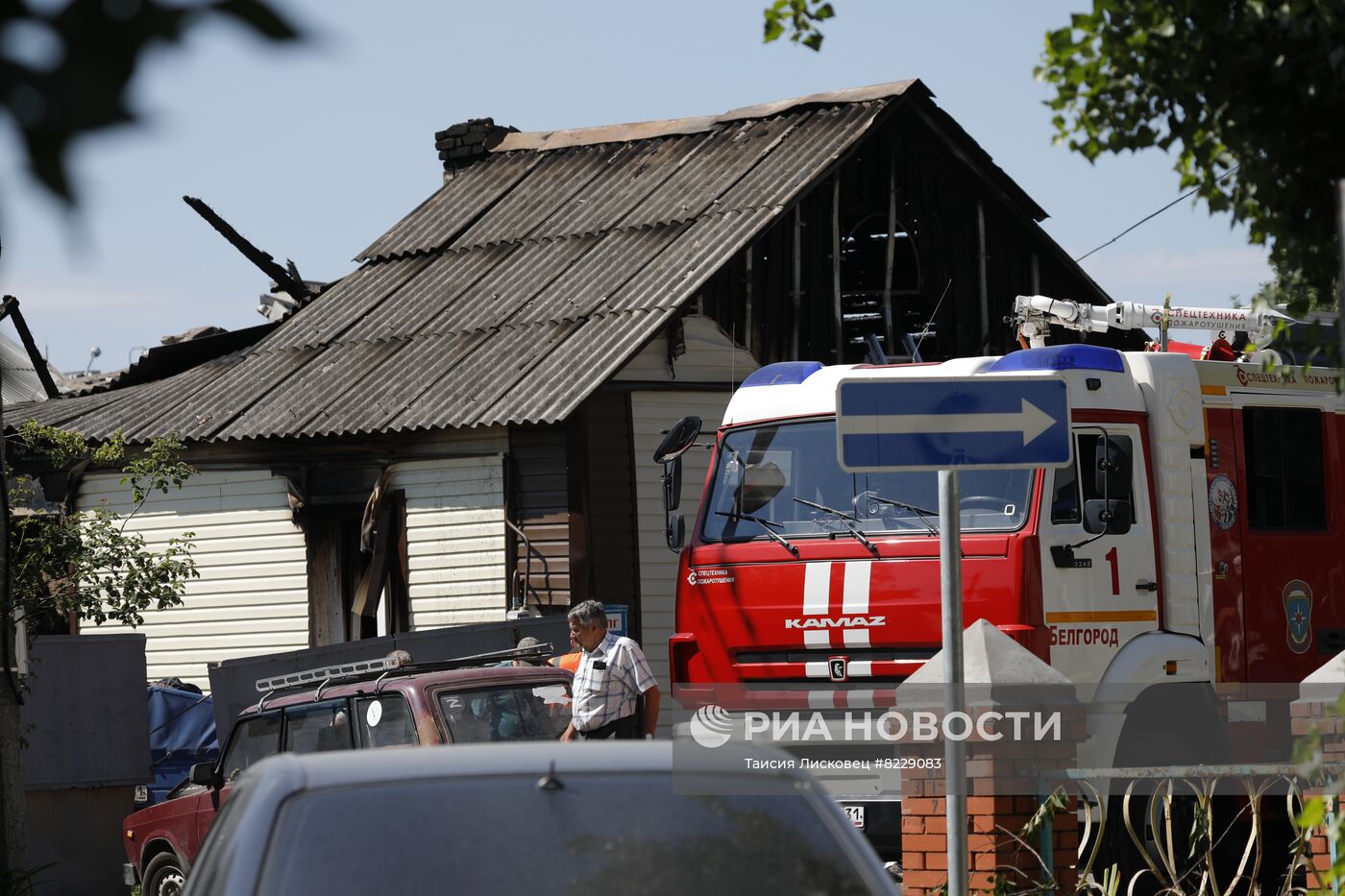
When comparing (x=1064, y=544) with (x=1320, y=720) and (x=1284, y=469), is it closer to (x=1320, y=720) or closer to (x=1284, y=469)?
(x=1284, y=469)

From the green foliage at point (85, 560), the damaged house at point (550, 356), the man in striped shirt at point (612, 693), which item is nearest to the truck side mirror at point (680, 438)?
the man in striped shirt at point (612, 693)

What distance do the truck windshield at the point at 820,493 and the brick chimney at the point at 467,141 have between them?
1439 centimetres

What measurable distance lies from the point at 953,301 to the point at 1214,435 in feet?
34.2

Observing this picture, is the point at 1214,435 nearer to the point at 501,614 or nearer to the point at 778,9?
the point at 778,9

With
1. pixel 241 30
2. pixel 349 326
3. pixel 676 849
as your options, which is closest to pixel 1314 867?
pixel 676 849

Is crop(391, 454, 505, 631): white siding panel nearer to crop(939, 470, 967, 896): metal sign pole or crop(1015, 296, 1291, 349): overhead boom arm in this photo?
crop(1015, 296, 1291, 349): overhead boom arm

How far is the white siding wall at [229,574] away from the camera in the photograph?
19484 mm

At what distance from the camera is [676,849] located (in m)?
3.76

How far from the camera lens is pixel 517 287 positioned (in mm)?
20312

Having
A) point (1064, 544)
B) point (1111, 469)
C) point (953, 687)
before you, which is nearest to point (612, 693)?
point (1064, 544)

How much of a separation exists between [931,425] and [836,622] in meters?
4.15

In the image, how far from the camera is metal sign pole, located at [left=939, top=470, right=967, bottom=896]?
5766mm

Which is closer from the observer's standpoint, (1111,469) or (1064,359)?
(1111,469)

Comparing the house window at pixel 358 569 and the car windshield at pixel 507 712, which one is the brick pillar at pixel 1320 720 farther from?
the house window at pixel 358 569
